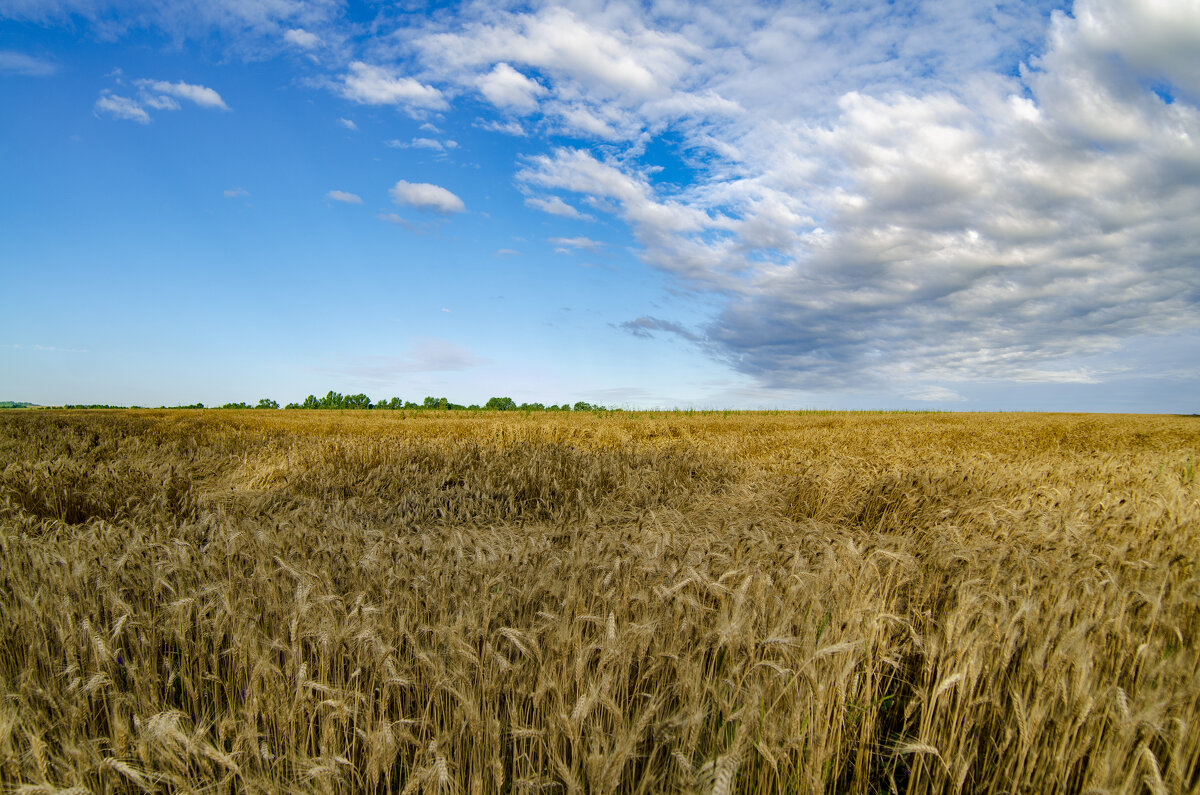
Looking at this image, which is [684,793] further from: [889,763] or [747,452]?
[747,452]

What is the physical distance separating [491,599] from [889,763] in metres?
1.56

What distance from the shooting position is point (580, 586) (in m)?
2.61

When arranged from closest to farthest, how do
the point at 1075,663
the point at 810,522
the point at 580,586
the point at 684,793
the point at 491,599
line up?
the point at 684,793 < the point at 1075,663 < the point at 491,599 < the point at 580,586 < the point at 810,522

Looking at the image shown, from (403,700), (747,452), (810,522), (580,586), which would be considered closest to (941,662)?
(580,586)

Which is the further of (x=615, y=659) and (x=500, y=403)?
(x=500, y=403)

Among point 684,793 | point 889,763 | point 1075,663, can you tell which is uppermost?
point 1075,663

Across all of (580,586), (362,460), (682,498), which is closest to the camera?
(580,586)

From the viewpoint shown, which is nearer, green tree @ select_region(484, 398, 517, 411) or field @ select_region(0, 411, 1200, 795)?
field @ select_region(0, 411, 1200, 795)

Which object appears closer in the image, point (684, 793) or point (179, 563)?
point (684, 793)

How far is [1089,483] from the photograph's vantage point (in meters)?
5.98

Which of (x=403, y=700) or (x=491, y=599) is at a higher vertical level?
(x=491, y=599)

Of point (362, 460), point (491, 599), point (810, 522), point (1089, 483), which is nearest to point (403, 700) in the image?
point (491, 599)

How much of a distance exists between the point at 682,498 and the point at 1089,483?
4355mm

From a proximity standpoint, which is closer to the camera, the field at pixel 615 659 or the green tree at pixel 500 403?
the field at pixel 615 659
